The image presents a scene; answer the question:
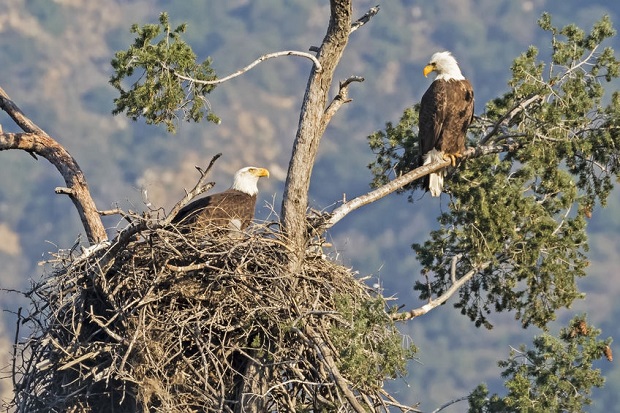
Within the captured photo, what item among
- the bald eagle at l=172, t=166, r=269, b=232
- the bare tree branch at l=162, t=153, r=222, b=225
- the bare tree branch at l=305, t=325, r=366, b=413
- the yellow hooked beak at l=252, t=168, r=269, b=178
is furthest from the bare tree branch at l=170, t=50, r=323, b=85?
the yellow hooked beak at l=252, t=168, r=269, b=178

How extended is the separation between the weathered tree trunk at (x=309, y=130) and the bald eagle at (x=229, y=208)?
57cm

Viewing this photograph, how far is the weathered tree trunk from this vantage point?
802cm

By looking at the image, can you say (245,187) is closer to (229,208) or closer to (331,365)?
(229,208)

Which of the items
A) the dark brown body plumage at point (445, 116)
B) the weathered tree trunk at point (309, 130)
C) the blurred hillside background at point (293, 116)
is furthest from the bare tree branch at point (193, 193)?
the blurred hillside background at point (293, 116)

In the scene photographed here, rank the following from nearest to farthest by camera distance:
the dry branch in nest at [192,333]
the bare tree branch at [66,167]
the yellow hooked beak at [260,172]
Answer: the dry branch in nest at [192,333]
the bare tree branch at [66,167]
the yellow hooked beak at [260,172]

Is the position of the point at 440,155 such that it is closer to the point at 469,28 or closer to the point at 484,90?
the point at 484,90

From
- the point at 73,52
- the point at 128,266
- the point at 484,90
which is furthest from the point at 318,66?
the point at 73,52

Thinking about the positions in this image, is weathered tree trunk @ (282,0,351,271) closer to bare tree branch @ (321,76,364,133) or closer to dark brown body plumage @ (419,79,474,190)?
bare tree branch @ (321,76,364,133)

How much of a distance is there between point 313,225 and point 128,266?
4.48 feet

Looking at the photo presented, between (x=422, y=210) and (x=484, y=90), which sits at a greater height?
(x=484, y=90)

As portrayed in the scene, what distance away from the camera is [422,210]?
413ft

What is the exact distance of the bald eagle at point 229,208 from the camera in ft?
29.2

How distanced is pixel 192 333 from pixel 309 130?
1632mm

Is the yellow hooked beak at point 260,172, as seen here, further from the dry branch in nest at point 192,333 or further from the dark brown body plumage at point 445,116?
the dry branch in nest at point 192,333
